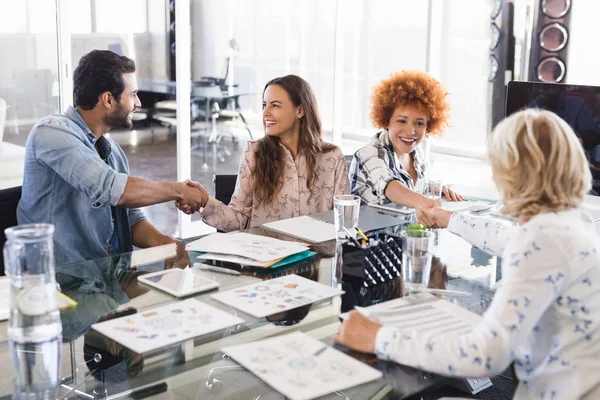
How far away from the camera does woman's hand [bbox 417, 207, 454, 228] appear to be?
2.37m

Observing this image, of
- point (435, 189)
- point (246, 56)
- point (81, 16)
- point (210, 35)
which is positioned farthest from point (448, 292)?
point (246, 56)

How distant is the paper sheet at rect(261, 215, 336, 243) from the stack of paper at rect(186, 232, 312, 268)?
4.2 inches

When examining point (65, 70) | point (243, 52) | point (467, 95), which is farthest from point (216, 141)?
point (467, 95)

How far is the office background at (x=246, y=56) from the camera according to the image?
14.6 feet

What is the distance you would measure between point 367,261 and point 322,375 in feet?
1.94

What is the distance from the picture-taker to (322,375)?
4.47 ft

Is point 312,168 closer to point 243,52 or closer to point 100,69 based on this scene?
point 100,69

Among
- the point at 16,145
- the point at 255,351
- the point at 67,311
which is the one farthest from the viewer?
the point at 16,145

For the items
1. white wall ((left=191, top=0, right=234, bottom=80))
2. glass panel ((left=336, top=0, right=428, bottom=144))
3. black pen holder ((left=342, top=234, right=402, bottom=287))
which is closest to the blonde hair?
black pen holder ((left=342, top=234, right=402, bottom=287))

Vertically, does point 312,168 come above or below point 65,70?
below

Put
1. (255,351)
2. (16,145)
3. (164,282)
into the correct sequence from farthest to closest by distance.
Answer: (16,145) < (164,282) < (255,351)

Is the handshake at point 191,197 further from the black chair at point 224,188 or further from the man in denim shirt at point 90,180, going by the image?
the black chair at point 224,188

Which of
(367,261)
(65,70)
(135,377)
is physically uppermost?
(65,70)

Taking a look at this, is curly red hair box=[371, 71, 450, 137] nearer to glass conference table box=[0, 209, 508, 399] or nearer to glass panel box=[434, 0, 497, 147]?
glass conference table box=[0, 209, 508, 399]
